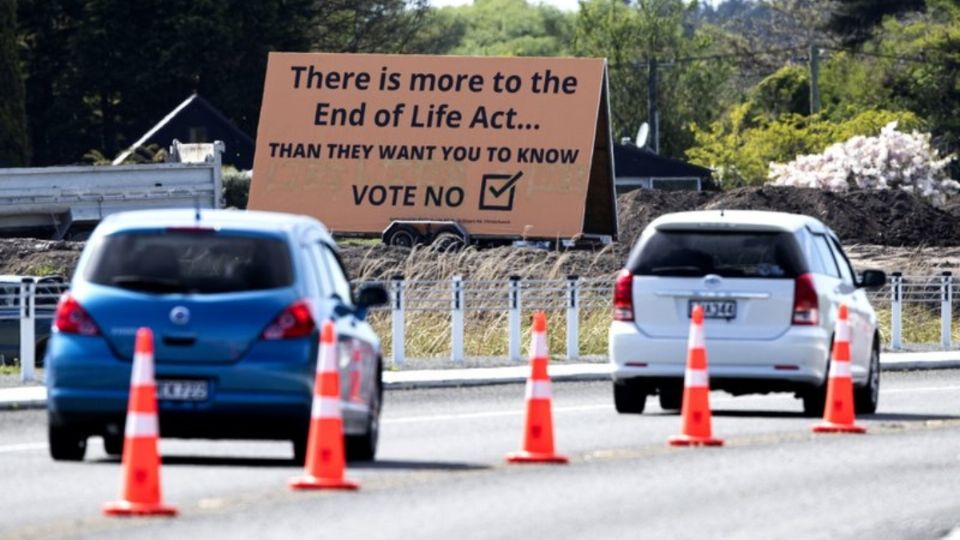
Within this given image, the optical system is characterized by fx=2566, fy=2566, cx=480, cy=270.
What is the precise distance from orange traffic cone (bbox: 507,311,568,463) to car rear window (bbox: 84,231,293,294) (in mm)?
1578

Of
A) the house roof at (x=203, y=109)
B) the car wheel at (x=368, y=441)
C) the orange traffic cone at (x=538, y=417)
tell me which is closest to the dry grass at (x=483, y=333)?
the car wheel at (x=368, y=441)

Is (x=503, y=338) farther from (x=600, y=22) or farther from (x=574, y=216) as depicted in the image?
(x=600, y=22)

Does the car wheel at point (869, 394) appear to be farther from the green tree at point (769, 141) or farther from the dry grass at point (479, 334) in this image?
the green tree at point (769, 141)

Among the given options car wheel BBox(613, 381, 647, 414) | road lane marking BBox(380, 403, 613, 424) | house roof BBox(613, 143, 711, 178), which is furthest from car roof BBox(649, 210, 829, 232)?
house roof BBox(613, 143, 711, 178)

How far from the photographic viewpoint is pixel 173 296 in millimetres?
14672

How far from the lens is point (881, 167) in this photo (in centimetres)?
7631

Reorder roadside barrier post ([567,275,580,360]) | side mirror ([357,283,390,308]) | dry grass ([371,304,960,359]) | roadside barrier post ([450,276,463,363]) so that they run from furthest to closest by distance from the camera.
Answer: dry grass ([371,304,960,359]), roadside barrier post ([567,275,580,360]), roadside barrier post ([450,276,463,363]), side mirror ([357,283,390,308])

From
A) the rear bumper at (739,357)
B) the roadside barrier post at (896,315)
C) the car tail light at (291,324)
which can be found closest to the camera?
the car tail light at (291,324)

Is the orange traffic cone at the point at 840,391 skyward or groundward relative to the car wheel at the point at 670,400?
skyward

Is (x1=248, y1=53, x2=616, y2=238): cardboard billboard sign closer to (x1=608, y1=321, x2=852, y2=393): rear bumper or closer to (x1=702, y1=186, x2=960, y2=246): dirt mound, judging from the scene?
(x1=702, y1=186, x2=960, y2=246): dirt mound

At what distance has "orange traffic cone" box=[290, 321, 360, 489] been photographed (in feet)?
42.3

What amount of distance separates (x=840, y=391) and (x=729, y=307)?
6.04 ft

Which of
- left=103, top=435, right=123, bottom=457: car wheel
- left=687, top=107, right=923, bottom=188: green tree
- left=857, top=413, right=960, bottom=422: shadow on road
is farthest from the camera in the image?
left=687, top=107, right=923, bottom=188: green tree

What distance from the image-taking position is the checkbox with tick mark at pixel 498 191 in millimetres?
51188
